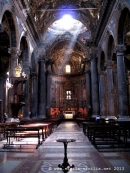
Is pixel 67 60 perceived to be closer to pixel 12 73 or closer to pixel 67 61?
pixel 67 61

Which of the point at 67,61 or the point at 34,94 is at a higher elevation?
the point at 67,61

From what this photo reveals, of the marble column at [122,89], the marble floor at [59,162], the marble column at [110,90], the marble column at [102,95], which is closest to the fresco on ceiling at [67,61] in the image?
the marble column at [102,95]

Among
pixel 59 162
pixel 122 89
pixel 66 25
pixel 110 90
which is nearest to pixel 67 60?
pixel 66 25

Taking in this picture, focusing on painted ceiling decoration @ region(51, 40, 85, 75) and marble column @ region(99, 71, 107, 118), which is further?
painted ceiling decoration @ region(51, 40, 85, 75)

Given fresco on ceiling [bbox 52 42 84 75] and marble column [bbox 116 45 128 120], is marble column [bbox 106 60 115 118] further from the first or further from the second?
fresco on ceiling [bbox 52 42 84 75]

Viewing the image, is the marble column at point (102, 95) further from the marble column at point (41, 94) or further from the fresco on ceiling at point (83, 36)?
the fresco on ceiling at point (83, 36)

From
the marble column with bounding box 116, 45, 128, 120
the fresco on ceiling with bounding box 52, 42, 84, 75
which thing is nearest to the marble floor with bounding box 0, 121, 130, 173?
the marble column with bounding box 116, 45, 128, 120

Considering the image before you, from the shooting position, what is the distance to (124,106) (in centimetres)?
1339

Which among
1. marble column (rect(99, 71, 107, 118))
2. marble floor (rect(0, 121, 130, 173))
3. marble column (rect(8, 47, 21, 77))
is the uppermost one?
marble column (rect(8, 47, 21, 77))

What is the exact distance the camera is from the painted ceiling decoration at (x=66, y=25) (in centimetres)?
2152

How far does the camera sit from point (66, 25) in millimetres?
31734

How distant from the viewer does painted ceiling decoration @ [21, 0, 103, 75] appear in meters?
21.5

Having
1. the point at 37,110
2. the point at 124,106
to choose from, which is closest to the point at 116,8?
the point at 124,106

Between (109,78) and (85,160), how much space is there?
13.3m
